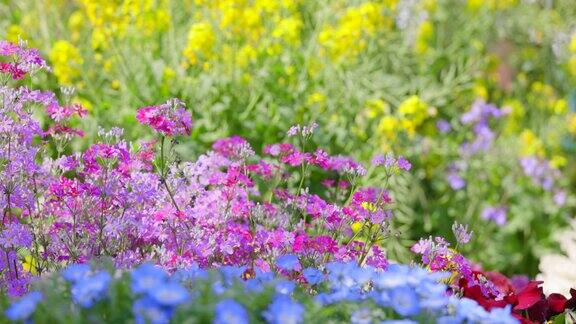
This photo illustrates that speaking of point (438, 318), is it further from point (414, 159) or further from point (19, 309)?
point (414, 159)

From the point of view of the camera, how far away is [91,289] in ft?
4.62

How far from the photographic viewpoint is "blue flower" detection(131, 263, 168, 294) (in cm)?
141

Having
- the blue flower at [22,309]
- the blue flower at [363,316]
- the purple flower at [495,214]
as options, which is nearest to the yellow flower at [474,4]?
the purple flower at [495,214]

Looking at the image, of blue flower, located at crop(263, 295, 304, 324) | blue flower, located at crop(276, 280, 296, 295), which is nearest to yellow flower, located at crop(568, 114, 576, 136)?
blue flower, located at crop(276, 280, 296, 295)

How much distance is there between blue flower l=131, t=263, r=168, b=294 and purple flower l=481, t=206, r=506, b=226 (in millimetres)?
4007

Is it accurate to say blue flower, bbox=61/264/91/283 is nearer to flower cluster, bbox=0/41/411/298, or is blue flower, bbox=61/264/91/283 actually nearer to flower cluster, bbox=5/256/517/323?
flower cluster, bbox=5/256/517/323

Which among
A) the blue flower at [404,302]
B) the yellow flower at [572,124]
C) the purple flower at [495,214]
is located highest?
the yellow flower at [572,124]

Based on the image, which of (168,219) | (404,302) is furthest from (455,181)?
(404,302)

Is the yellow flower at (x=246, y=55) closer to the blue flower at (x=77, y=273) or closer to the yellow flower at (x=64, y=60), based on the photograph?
the yellow flower at (x=64, y=60)

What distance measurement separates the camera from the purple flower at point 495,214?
5.25 metres

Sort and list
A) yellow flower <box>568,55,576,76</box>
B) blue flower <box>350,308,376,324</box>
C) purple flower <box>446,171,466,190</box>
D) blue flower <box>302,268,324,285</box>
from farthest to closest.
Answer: yellow flower <box>568,55,576,76</box>, purple flower <box>446,171,466,190</box>, blue flower <box>302,268,324,285</box>, blue flower <box>350,308,376,324</box>

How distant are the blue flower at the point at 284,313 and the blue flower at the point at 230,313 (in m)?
0.07

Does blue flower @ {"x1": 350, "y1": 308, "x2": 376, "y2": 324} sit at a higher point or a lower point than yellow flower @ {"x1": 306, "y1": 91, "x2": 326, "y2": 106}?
lower

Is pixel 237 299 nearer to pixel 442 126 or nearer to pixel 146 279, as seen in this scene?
pixel 146 279
